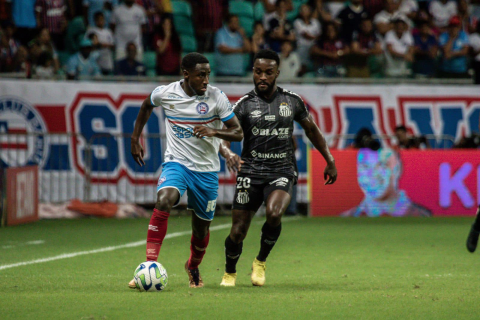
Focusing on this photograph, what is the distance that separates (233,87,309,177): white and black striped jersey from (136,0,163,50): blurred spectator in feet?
35.1

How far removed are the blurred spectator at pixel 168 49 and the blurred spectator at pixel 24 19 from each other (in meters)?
3.01

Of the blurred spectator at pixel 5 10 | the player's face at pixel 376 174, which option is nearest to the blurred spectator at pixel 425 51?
the player's face at pixel 376 174

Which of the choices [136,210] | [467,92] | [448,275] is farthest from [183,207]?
[448,275]

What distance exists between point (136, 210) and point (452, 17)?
9938 millimetres

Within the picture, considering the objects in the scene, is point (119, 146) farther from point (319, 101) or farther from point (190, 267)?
point (190, 267)

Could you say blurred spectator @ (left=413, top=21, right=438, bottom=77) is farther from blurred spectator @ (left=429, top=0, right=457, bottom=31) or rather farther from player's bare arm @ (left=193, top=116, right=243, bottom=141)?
player's bare arm @ (left=193, top=116, right=243, bottom=141)

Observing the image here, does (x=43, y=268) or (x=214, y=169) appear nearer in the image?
(x=214, y=169)

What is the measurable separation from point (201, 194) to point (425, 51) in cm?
1302

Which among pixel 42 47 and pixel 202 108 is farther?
pixel 42 47

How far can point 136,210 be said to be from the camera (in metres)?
16.7

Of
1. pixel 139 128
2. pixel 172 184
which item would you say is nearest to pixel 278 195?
pixel 172 184

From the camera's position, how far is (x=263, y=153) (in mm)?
7930

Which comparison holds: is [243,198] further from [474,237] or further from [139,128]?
[474,237]

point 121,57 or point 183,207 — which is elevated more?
point 121,57
